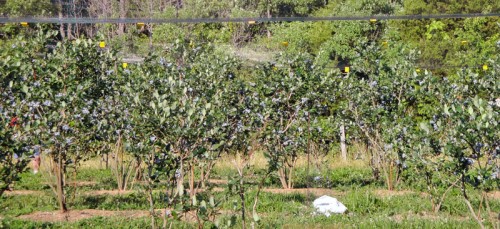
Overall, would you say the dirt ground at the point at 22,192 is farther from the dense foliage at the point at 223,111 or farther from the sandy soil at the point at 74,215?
the sandy soil at the point at 74,215

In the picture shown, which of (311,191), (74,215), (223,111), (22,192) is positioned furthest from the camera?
(22,192)

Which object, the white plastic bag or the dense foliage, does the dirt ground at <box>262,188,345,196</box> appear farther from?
the white plastic bag

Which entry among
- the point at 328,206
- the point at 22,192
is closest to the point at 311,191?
the point at 328,206

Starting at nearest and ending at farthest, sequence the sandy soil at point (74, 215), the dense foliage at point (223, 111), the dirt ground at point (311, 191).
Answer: the dense foliage at point (223, 111) < the sandy soil at point (74, 215) < the dirt ground at point (311, 191)

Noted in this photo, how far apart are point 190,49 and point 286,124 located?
70.2 inches

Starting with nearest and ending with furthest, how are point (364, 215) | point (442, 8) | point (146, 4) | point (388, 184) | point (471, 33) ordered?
1. point (364, 215)
2. point (388, 184)
3. point (471, 33)
4. point (442, 8)
5. point (146, 4)

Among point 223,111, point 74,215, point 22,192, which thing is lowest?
point 22,192

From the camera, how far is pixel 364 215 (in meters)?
8.49

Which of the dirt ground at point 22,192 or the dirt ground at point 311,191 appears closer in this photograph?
the dirt ground at point 311,191

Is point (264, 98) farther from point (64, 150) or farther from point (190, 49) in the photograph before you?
point (64, 150)

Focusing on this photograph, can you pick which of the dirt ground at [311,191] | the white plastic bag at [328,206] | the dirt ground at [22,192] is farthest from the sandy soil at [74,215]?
the dirt ground at [311,191]

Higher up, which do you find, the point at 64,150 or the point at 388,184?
the point at 64,150

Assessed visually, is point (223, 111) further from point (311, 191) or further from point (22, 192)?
point (22, 192)

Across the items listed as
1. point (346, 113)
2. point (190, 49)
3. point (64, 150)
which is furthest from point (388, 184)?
point (64, 150)
